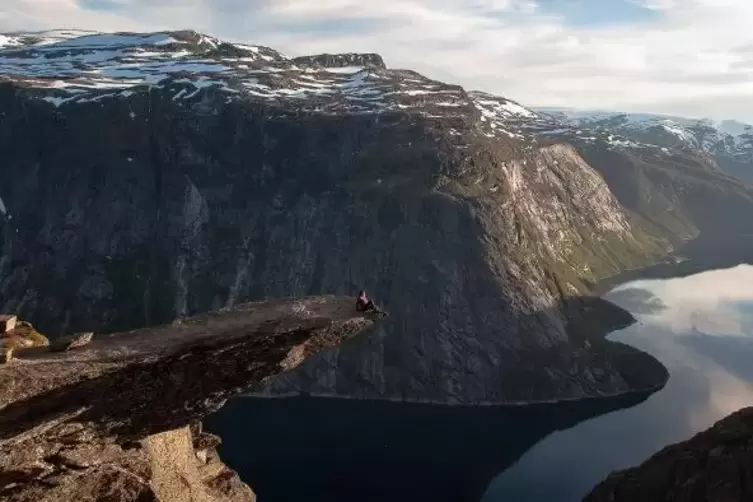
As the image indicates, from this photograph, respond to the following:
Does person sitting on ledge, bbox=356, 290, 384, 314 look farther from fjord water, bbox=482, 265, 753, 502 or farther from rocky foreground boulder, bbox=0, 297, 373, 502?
fjord water, bbox=482, 265, 753, 502

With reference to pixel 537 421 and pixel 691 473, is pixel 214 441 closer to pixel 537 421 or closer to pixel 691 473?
pixel 691 473

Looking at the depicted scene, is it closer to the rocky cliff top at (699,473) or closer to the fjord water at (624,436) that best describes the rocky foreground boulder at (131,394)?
the rocky cliff top at (699,473)

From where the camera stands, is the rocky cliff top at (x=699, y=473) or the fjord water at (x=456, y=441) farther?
the fjord water at (x=456, y=441)

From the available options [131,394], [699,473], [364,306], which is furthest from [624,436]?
[131,394]

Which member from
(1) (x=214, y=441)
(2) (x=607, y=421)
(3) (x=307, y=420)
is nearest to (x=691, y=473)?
(1) (x=214, y=441)

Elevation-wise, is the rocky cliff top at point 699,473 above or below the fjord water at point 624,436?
above

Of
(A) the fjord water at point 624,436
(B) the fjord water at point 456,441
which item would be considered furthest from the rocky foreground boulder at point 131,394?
(A) the fjord water at point 624,436
